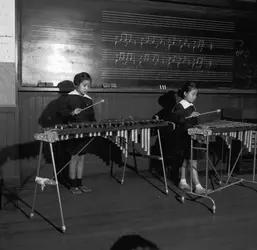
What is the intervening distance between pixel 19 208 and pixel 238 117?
11.8 ft

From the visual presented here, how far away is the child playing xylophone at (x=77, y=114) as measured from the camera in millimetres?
4969

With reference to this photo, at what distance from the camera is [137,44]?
6.06 meters

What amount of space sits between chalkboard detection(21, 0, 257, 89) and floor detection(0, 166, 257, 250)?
1762mm

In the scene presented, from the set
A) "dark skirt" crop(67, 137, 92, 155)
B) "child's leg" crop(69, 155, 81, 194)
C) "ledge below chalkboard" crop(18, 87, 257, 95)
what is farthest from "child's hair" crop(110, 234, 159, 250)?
"ledge below chalkboard" crop(18, 87, 257, 95)

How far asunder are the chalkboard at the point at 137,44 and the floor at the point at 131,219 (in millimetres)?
1762

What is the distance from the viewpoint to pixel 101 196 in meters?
4.92

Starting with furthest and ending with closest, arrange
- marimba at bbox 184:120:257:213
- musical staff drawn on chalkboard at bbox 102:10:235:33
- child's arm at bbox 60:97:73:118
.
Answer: musical staff drawn on chalkboard at bbox 102:10:235:33 → child's arm at bbox 60:97:73:118 → marimba at bbox 184:120:257:213

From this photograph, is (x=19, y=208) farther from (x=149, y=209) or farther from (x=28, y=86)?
(x=28, y=86)

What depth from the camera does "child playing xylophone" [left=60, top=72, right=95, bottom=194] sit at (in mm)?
4969

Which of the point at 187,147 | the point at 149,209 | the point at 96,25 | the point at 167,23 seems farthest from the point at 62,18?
the point at 149,209

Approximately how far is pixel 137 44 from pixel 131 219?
303 cm

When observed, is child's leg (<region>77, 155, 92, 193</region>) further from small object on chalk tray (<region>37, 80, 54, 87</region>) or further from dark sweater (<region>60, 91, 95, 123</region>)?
small object on chalk tray (<region>37, 80, 54, 87</region>)

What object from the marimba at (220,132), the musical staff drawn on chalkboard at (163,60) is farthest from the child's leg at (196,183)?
the musical staff drawn on chalkboard at (163,60)

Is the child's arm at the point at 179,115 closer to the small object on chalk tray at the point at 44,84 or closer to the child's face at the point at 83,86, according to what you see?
the child's face at the point at 83,86
